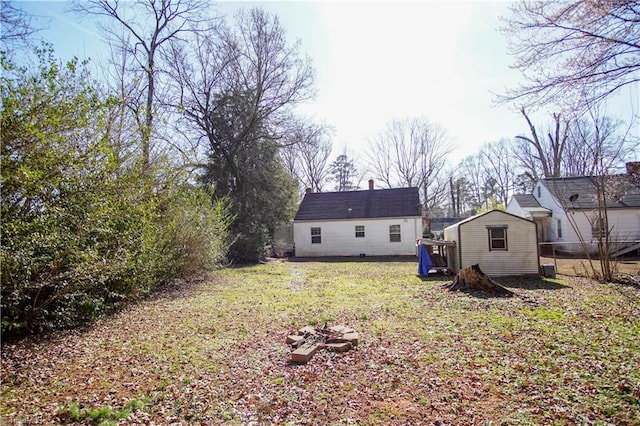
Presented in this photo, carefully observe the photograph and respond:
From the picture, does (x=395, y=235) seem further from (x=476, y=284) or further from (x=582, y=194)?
(x=476, y=284)

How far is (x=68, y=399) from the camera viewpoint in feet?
12.0

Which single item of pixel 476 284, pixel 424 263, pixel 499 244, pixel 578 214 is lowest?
pixel 476 284

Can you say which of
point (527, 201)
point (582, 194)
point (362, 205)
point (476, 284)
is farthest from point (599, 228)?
point (527, 201)

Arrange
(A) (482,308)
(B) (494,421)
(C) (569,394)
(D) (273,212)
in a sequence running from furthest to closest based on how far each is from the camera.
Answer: (D) (273,212)
(A) (482,308)
(C) (569,394)
(B) (494,421)

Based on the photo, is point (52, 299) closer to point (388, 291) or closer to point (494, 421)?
point (494, 421)

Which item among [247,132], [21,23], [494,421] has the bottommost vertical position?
[494,421]

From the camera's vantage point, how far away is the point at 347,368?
4484 millimetres

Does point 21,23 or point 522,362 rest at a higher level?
point 21,23

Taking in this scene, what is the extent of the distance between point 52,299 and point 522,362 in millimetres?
6876

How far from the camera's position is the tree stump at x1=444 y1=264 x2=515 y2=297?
9138mm

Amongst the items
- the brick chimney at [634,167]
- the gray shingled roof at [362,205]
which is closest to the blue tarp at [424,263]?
the brick chimney at [634,167]

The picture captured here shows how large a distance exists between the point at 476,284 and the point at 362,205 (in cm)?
1476

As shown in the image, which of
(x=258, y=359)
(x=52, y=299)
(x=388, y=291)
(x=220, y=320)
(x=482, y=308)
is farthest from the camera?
(x=388, y=291)

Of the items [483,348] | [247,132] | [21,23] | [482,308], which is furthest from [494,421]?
[247,132]
